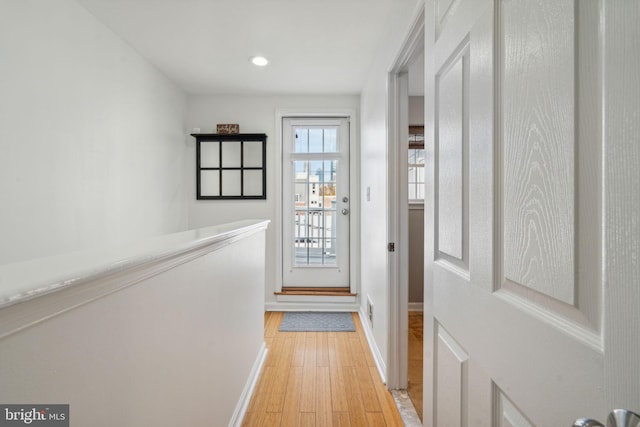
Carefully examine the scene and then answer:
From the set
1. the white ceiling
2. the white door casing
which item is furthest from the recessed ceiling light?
the white door casing

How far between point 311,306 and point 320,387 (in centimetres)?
146

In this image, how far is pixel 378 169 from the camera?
2.31 meters

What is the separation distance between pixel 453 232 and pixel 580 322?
0.41m

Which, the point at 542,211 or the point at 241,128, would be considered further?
the point at 241,128

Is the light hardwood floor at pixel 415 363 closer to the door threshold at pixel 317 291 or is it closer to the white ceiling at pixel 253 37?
the door threshold at pixel 317 291

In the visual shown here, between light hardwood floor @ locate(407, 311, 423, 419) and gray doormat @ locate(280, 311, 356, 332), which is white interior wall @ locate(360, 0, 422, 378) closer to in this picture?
light hardwood floor @ locate(407, 311, 423, 419)

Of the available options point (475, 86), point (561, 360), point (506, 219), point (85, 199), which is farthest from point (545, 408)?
point (85, 199)

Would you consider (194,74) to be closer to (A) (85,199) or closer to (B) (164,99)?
(B) (164,99)

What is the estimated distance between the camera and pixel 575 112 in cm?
42

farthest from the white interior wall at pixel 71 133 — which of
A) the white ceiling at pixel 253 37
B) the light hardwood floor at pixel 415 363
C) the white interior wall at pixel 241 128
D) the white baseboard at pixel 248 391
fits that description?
the light hardwood floor at pixel 415 363

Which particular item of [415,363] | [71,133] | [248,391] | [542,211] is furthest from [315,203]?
[542,211]

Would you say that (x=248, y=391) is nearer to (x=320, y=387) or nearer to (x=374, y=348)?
(x=320, y=387)

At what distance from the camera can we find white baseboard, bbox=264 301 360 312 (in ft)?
11.2

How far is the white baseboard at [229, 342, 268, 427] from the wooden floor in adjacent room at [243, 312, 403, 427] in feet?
0.12
